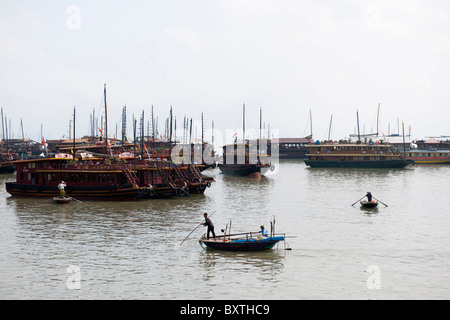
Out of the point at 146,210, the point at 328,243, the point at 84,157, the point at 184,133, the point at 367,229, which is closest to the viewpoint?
the point at 328,243

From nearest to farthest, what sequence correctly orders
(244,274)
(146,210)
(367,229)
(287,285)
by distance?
(287,285)
(244,274)
(367,229)
(146,210)

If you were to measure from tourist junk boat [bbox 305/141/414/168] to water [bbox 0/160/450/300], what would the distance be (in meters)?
58.0

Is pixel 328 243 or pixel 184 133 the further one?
pixel 184 133

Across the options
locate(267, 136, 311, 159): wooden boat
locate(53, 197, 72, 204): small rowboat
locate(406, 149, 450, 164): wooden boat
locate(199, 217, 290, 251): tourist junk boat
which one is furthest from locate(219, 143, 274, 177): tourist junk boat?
locate(267, 136, 311, 159): wooden boat

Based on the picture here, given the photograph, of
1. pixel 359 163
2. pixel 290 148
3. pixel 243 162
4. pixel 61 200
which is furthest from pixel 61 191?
pixel 290 148

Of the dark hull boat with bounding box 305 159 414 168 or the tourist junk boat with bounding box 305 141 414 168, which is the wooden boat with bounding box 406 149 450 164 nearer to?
the tourist junk boat with bounding box 305 141 414 168

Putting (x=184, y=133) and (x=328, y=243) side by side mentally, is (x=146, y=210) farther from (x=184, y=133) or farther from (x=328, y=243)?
(x=184, y=133)

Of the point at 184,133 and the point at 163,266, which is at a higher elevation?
the point at 184,133

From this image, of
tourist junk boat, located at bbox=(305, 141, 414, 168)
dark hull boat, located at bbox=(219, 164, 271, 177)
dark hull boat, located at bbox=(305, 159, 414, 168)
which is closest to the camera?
dark hull boat, located at bbox=(219, 164, 271, 177)

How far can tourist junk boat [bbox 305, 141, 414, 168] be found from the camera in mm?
100750

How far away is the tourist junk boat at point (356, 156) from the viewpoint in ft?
331
